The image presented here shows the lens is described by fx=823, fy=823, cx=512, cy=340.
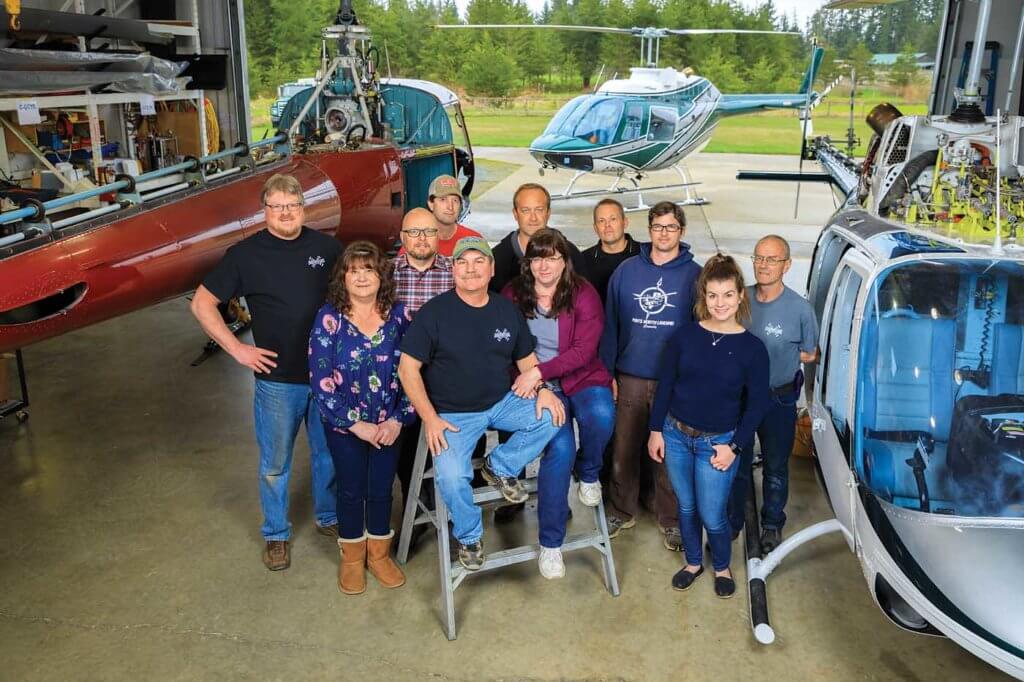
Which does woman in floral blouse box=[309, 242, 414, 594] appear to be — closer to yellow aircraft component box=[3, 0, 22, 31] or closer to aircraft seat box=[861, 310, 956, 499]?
aircraft seat box=[861, 310, 956, 499]

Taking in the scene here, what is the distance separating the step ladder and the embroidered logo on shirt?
33.3 inches

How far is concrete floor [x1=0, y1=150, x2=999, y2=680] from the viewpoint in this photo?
307 centimetres

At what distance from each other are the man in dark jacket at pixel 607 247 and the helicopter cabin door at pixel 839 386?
93cm

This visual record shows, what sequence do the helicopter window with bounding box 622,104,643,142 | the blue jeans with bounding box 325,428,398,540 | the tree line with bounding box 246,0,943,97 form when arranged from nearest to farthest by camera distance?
the blue jeans with bounding box 325,428,398,540 → the helicopter window with bounding box 622,104,643,142 → the tree line with bounding box 246,0,943,97

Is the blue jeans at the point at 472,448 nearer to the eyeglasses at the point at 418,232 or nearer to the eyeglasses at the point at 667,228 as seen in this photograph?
the eyeglasses at the point at 418,232

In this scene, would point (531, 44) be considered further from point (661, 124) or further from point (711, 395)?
point (711, 395)

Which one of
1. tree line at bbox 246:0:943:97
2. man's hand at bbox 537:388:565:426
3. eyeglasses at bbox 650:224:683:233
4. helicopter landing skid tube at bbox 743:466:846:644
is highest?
tree line at bbox 246:0:943:97

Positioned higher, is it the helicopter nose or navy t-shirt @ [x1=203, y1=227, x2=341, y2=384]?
navy t-shirt @ [x1=203, y1=227, x2=341, y2=384]

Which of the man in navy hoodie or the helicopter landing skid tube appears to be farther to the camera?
the man in navy hoodie

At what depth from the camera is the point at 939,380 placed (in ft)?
9.69

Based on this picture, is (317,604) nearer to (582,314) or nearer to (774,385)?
(582,314)

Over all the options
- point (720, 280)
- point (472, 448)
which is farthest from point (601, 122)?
point (472, 448)

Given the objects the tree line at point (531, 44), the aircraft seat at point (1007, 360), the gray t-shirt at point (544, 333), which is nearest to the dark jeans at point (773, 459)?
the aircraft seat at point (1007, 360)

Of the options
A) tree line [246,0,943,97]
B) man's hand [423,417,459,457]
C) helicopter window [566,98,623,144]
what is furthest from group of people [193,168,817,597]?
tree line [246,0,943,97]
